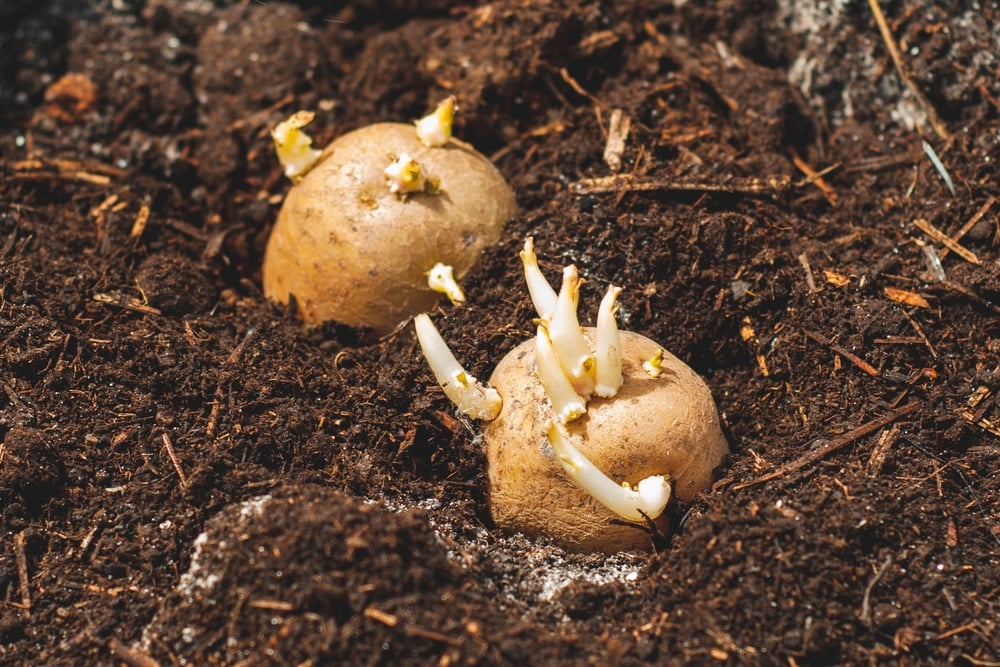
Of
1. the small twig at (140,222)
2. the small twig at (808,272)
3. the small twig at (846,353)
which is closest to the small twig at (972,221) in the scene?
the small twig at (808,272)

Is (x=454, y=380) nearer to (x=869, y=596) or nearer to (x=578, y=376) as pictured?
(x=578, y=376)

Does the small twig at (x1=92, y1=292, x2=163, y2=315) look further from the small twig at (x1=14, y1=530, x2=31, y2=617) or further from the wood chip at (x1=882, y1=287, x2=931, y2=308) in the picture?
the wood chip at (x1=882, y1=287, x2=931, y2=308)

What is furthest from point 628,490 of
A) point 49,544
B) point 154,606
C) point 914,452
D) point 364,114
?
point 364,114

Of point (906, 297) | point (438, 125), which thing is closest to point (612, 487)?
point (906, 297)

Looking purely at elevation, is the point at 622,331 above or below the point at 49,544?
above

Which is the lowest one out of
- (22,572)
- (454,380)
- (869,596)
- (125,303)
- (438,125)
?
(22,572)

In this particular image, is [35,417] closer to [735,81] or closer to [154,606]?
[154,606]

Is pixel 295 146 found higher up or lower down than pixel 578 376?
higher up
